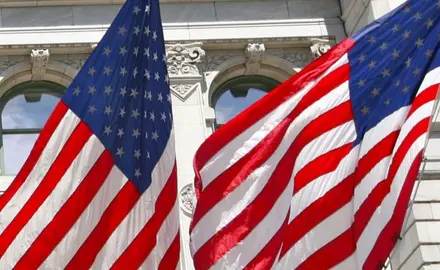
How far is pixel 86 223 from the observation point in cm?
1385

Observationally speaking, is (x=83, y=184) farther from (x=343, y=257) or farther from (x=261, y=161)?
(x=343, y=257)

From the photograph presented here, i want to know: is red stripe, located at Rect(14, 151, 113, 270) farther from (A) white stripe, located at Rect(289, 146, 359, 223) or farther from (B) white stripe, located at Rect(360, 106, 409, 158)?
(B) white stripe, located at Rect(360, 106, 409, 158)

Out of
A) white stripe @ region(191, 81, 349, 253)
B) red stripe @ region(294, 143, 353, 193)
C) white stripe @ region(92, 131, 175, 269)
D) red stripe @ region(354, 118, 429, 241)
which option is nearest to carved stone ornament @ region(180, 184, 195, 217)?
white stripe @ region(92, 131, 175, 269)

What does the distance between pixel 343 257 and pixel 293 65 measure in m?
8.84

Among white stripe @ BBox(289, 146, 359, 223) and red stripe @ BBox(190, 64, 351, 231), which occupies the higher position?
red stripe @ BBox(190, 64, 351, 231)

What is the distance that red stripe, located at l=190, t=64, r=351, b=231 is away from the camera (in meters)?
14.2

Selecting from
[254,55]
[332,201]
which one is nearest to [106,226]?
[332,201]

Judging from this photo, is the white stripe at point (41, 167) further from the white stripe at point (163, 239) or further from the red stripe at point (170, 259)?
the red stripe at point (170, 259)

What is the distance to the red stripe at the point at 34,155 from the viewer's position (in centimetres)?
1406

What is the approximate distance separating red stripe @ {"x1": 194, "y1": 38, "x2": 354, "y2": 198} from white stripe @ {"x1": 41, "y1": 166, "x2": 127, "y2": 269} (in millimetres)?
1089

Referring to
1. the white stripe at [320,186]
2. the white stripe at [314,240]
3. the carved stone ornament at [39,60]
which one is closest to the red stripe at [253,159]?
the white stripe at [320,186]

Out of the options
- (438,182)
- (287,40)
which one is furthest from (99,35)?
(438,182)

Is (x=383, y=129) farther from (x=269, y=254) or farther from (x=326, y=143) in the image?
(x=269, y=254)

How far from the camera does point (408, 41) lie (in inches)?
569
